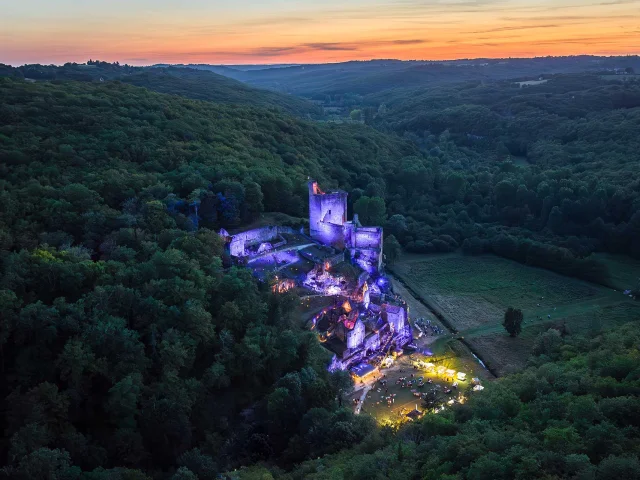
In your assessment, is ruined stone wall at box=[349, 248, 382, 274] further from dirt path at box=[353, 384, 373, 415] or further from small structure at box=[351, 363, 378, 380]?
dirt path at box=[353, 384, 373, 415]

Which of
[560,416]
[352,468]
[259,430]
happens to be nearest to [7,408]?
[259,430]

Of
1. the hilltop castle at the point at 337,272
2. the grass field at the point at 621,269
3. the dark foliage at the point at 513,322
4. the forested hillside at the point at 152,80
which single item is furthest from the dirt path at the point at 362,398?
the forested hillside at the point at 152,80

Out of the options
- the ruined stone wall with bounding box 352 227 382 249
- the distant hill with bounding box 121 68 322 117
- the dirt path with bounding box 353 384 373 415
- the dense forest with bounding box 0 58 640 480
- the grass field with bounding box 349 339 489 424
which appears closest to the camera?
the dense forest with bounding box 0 58 640 480

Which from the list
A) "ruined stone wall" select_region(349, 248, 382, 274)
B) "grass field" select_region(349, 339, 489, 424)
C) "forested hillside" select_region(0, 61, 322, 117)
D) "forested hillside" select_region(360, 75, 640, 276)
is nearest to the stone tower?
"ruined stone wall" select_region(349, 248, 382, 274)

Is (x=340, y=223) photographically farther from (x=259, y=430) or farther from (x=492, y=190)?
(x=492, y=190)

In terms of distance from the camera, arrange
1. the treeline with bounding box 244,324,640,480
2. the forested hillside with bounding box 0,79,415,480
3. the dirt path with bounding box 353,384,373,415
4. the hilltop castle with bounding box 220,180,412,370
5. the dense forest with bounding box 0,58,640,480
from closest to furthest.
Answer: the treeline with bounding box 244,324,640,480 < the dense forest with bounding box 0,58,640,480 < the forested hillside with bounding box 0,79,415,480 < the dirt path with bounding box 353,384,373,415 < the hilltop castle with bounding box 220,180,412,370

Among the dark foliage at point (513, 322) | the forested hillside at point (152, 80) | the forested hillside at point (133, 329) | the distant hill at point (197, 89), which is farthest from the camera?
the distant hill at point (197, 89)

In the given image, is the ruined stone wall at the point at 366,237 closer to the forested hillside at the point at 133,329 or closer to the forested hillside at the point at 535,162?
the forested hillside at the point at 133,329
